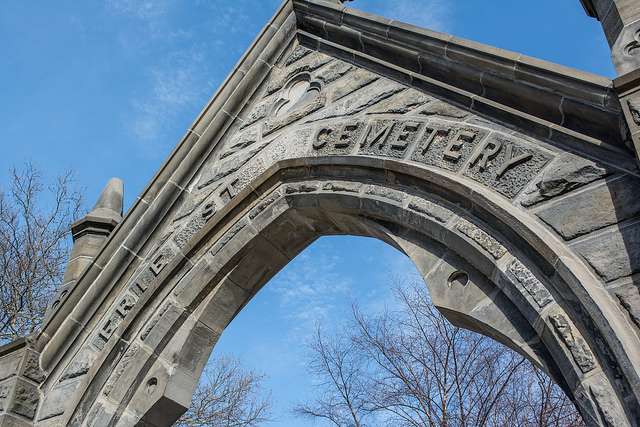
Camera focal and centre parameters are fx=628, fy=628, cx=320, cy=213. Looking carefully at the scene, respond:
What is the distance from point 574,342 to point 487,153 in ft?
4.54

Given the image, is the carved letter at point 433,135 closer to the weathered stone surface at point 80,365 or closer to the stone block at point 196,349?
the stone block at point 196,349

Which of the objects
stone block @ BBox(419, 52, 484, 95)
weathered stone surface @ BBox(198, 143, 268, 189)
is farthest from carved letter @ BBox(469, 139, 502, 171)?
weathered stone surface @ BBox(198, 143, 268, 189)

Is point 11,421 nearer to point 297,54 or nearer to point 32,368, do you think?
point 32,368

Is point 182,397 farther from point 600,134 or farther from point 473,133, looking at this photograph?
point 600,134

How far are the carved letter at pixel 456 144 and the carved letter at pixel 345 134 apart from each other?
941 mm

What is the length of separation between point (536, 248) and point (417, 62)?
2.02 metres

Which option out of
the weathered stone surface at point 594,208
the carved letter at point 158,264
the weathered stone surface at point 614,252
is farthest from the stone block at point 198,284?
the weathered stone surface at point 614,252

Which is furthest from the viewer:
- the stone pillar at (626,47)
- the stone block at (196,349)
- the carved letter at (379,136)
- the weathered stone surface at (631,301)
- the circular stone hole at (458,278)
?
the stone block at (196,349)

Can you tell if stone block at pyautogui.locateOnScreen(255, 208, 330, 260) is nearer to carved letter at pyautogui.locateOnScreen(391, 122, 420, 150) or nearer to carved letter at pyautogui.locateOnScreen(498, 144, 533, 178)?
carved letter at pyautogui.locateOnScreen(391, 122, 420, 150)

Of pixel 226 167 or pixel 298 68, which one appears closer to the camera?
pixel 226 167

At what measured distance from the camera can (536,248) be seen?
3.44 meters

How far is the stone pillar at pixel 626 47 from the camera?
3.22m

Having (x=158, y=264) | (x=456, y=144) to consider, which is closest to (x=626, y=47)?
(x=456, y=144)

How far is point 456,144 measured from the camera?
4250 mm
